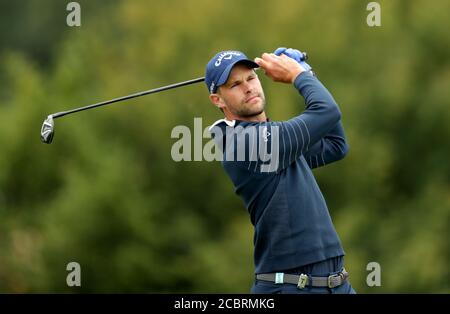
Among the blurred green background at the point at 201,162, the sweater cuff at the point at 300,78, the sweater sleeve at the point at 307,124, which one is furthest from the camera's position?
the blurred green background at the point at 201,162

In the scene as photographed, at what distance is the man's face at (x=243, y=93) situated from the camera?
4691mm

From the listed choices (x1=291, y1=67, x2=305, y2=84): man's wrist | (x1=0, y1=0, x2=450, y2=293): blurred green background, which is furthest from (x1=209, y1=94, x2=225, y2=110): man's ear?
(x1=0, y1=0, x2=450, y2=293): blurred green background

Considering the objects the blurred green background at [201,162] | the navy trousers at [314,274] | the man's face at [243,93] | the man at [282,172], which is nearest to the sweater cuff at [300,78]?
the man at [282,172]

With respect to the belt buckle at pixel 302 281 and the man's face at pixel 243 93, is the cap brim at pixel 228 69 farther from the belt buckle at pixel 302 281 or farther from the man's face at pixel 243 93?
the belt buckle at pixel 302 281

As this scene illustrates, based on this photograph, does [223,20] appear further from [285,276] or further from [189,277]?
[285,276]

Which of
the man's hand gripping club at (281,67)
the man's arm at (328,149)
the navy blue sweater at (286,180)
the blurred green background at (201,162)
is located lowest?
the navy blue sweater at (286,180)

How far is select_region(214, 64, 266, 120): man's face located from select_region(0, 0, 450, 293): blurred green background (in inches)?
442

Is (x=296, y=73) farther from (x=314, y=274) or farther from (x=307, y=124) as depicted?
A: (x=314, y=274)

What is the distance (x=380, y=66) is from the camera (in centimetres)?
1980

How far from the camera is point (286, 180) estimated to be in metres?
4.56

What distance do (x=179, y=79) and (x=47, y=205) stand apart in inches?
134

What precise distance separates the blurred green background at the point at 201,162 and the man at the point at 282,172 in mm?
→ 11204

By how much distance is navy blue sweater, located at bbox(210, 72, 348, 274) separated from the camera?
4457mm
